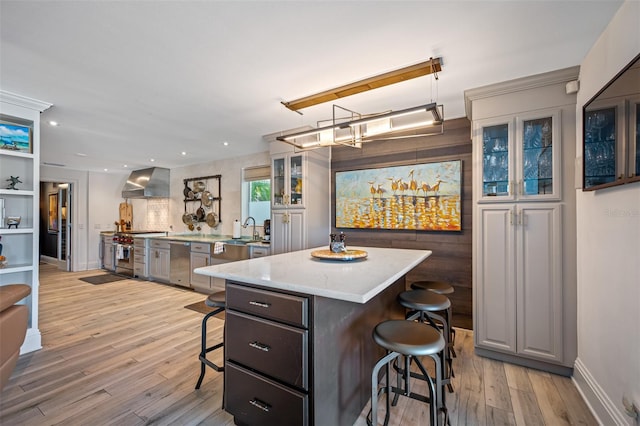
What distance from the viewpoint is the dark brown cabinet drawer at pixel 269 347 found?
1.40 m

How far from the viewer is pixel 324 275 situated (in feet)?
5.30

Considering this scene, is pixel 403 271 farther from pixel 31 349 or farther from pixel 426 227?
pixel 31 349

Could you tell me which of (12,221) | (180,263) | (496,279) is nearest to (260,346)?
(496,279)

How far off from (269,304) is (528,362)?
2336 mm

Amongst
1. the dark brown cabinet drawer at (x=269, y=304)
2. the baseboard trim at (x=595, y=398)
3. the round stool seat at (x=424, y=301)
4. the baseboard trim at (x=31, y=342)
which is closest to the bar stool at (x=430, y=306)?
the round stool seat at (x=424, y=301)

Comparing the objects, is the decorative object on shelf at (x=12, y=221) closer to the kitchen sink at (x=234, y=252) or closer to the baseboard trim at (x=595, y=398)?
the kitchen sink at (x=234, y=252)

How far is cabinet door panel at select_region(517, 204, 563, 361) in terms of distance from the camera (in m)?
2.26

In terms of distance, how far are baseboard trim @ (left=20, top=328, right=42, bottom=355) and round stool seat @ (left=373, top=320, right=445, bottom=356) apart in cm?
318

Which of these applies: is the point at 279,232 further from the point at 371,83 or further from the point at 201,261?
the point at 371,83

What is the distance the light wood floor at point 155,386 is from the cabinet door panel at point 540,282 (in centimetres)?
26

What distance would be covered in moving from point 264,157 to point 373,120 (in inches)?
128

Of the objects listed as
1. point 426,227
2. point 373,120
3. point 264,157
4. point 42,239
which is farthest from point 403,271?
point 42,239

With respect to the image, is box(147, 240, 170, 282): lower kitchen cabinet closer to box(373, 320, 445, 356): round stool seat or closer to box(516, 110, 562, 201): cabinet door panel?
box(373, 320, 445, 356): round stool seat

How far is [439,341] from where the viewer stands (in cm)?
142
